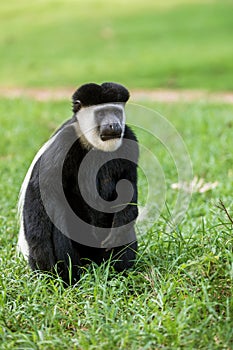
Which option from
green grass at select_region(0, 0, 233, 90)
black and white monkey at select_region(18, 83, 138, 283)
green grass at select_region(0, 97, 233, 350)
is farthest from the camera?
green grass at select_region(0, 0, 233, 90)

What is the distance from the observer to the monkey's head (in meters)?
3.30

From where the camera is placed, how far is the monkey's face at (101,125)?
331 centimetres

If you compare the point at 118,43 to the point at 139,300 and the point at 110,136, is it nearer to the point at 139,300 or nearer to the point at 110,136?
the point at 110,136

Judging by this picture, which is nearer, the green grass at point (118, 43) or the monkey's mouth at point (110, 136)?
the monkey's mouth at point (110, 136)

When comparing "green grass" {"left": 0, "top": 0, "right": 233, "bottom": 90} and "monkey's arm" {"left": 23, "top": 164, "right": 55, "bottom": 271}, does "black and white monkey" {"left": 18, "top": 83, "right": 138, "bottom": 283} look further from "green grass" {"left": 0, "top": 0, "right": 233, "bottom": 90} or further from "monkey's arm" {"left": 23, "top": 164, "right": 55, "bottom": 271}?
"green grass" {"left": 0, "top": 0, "right": 233, "bottom": 90}

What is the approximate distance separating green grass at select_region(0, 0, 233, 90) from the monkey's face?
12687 mm

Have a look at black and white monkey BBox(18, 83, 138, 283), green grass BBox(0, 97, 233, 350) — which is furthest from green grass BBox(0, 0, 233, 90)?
green grass BBox(0, 97, 233, 350)

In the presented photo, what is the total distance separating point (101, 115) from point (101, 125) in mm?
60

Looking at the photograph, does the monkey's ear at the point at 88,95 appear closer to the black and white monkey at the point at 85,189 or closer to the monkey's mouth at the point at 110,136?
the black and white monkey at the point at 85,189

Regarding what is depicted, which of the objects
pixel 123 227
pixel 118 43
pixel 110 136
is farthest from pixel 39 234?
pixel 118 43

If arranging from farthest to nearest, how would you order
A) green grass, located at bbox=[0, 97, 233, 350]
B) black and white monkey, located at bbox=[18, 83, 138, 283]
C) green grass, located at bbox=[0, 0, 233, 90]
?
green grass, located at bbox=[0, 0, 233, 90] < black and white monkey, located at bbox=[18, 83, 138, 283] < green grass, located at bbox=[0, 97, 233, 350]

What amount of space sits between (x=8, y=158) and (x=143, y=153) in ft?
5.26

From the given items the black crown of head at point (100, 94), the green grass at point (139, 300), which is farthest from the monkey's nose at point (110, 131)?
the green grass at point (139, 300)

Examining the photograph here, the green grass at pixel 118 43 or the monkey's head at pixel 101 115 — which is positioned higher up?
the green grass at pixel 118 43
